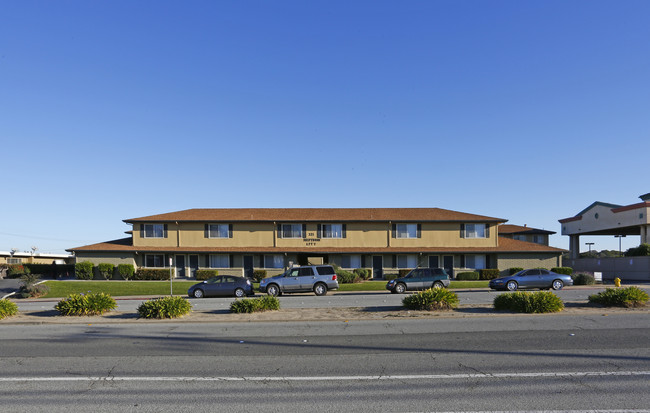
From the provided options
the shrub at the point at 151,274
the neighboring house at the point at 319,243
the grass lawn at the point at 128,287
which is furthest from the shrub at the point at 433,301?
the shrub at the point at 151,274

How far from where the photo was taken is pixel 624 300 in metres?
16.1

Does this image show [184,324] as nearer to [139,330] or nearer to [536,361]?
[139,330]

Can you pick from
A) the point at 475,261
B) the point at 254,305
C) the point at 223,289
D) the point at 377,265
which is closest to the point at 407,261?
the point at 377,265

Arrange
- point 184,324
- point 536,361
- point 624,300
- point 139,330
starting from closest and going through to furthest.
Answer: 1. point 536,361
2. point 139,330
3. point 184,324
4. point 624,300

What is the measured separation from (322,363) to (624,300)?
12.3m

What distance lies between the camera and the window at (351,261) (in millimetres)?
43375

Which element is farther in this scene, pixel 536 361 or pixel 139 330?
pixel 139 330

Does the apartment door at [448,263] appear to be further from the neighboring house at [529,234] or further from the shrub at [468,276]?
the neighboring house at [529,234]

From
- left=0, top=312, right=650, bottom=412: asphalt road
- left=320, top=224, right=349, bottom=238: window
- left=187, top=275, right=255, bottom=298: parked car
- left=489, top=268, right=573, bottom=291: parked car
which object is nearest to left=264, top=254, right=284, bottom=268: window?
left=320, top=224, right=349, bottom=238: window

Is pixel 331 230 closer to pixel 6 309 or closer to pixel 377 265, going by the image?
pixel 377 265

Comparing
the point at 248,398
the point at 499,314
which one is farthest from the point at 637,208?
the point at 248,398

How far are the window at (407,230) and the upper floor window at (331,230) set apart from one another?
4995mm

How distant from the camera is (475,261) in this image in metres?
43.2

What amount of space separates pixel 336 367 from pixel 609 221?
1893 inches
